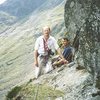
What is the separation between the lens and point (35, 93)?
62.8ft

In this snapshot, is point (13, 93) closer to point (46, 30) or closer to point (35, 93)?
point (35, 93)

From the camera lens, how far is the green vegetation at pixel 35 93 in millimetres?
18109

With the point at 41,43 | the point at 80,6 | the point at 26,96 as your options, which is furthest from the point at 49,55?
the point at 80,6

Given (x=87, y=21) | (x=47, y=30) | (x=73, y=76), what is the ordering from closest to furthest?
1. (x=87, y=21)
2. (x=47, y=30)
3. (x=73, y=76)

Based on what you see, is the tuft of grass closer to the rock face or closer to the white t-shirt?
the white t-shirt

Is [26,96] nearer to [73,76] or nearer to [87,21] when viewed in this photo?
[73,76]

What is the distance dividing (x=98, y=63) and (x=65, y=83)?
12.3 feet

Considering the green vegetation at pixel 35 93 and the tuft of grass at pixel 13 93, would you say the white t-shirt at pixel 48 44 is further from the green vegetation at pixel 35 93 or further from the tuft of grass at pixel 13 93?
the tuft of grass at pixel 13 93

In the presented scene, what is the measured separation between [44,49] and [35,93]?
9.45 ft

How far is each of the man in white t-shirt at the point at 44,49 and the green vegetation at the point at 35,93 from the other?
58.5 inches

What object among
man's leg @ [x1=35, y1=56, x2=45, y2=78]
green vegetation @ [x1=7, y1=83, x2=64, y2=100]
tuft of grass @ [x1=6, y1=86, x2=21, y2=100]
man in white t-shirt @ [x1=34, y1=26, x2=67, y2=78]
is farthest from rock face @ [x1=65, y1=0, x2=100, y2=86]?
tuft of grass @ [x1=6, y1=86, x2=21, y2=100]

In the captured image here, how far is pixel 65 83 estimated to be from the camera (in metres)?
18.8

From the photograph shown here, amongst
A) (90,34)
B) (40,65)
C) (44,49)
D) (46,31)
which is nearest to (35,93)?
(40,65)

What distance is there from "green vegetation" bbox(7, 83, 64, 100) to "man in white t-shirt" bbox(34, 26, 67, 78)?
1486mm
